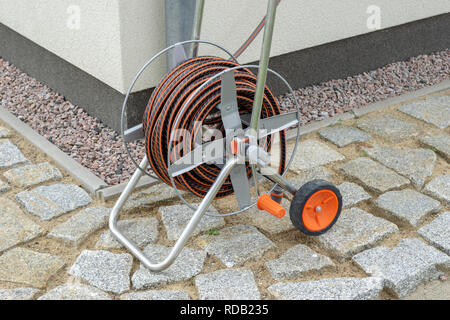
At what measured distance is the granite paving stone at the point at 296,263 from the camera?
3.14m

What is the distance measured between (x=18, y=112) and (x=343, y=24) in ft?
9.57

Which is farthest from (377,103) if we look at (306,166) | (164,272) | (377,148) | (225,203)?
(164,272)

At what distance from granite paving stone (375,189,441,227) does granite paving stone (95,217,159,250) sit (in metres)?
1.43

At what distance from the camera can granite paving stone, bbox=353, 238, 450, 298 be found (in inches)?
121

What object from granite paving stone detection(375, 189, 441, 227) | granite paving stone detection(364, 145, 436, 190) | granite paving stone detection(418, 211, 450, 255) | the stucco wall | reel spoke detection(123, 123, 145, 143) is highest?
the stucco wall

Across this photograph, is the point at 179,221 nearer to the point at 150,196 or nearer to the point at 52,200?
the point at 150,196

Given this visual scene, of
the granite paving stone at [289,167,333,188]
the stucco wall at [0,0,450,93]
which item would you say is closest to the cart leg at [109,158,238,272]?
the granite paving stone at [289,167,333,188]

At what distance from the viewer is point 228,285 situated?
9.99ft

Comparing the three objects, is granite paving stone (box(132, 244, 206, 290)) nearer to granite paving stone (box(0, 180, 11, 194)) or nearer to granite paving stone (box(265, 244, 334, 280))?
granite paving stone (box(265, 244, 334, 280))

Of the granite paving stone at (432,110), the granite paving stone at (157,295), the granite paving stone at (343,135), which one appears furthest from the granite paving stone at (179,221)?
the granite paving stone at (432,110)

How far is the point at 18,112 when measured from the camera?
15.9 ft

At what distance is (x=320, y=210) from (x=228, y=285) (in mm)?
703

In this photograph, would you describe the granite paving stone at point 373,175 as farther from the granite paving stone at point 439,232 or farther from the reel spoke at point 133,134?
the reel spoke at point 133,134

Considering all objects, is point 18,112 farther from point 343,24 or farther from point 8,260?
point 343,24
